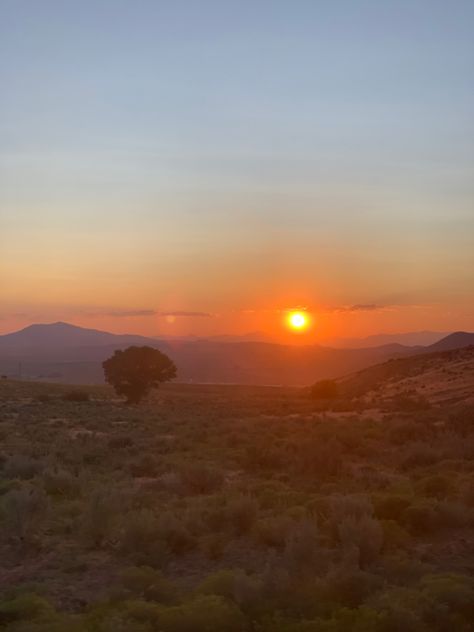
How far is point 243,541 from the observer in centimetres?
1317

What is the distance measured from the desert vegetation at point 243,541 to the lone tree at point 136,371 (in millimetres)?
44609

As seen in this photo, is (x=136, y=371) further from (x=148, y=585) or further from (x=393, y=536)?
(x=148, y=585)

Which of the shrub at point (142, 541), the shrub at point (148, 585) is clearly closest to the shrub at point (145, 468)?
the shrub at point (142, 541)

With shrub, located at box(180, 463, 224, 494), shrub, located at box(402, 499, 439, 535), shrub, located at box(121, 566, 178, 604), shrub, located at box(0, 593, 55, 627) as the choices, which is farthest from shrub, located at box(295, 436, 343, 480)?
shrub, located at box(0, 593, 55, 627)

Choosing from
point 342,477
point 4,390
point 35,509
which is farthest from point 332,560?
point 4,390

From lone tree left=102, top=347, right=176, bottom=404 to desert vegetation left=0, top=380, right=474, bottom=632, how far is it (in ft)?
146

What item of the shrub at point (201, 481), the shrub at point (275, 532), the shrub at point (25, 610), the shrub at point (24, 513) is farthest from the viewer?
the shrub at point (201, 481)

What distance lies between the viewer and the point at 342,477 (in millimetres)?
19219

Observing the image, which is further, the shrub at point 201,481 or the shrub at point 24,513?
the shrub at point 201,481

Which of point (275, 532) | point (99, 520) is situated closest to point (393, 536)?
point (275, 532)

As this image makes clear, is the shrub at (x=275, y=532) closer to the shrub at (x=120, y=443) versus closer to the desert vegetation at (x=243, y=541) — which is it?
the desert vegetation at (x=243, y=541)

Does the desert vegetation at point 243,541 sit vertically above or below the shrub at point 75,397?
below

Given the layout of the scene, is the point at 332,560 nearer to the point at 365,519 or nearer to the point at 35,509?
the point at 365,519

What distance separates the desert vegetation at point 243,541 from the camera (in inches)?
358
